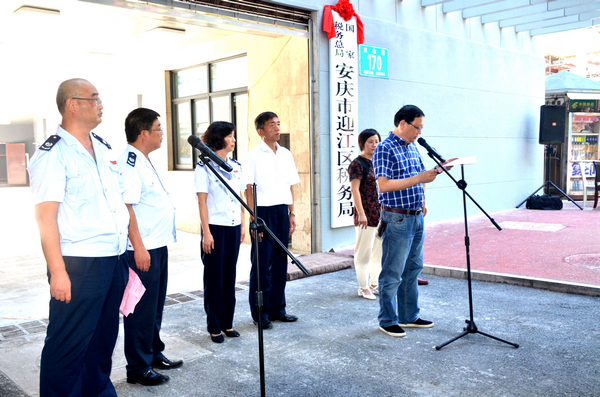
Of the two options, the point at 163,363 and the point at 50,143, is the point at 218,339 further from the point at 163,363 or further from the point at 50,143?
the point at 50,143

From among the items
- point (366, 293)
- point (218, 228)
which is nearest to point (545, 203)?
point (366, 293)

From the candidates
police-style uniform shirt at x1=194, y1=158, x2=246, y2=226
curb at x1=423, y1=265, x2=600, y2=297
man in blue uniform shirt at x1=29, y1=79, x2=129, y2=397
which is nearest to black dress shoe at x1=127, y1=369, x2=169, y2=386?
man in blue uniform shirt at x1=29, y1=79, x2=129, y2=397

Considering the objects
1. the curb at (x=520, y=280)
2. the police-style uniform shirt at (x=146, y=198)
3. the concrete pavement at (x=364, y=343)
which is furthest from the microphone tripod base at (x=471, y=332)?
the police-style uniform shirt at (x=146, y=198)

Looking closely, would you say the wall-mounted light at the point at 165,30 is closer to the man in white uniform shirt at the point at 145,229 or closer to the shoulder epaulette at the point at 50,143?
the man in white uniform shirt at the point at 145,229

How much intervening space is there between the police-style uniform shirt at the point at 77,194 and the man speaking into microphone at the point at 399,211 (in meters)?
2.03

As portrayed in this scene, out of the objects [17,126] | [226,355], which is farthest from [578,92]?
[17,126]

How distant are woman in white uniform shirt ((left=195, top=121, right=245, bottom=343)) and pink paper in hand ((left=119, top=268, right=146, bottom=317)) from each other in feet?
3.25

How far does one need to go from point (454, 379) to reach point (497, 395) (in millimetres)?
304

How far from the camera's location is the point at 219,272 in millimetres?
3969

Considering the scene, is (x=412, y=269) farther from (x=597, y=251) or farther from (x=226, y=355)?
(x=597, y=251)

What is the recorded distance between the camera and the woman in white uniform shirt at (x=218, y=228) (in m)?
3.95

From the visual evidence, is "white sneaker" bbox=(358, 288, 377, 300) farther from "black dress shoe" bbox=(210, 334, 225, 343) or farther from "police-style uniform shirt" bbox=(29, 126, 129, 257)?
"police-style uniform shirt" bbox=(29, 126, 129, 257)

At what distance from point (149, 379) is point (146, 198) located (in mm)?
1104

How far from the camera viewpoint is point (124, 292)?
2.90 metres
